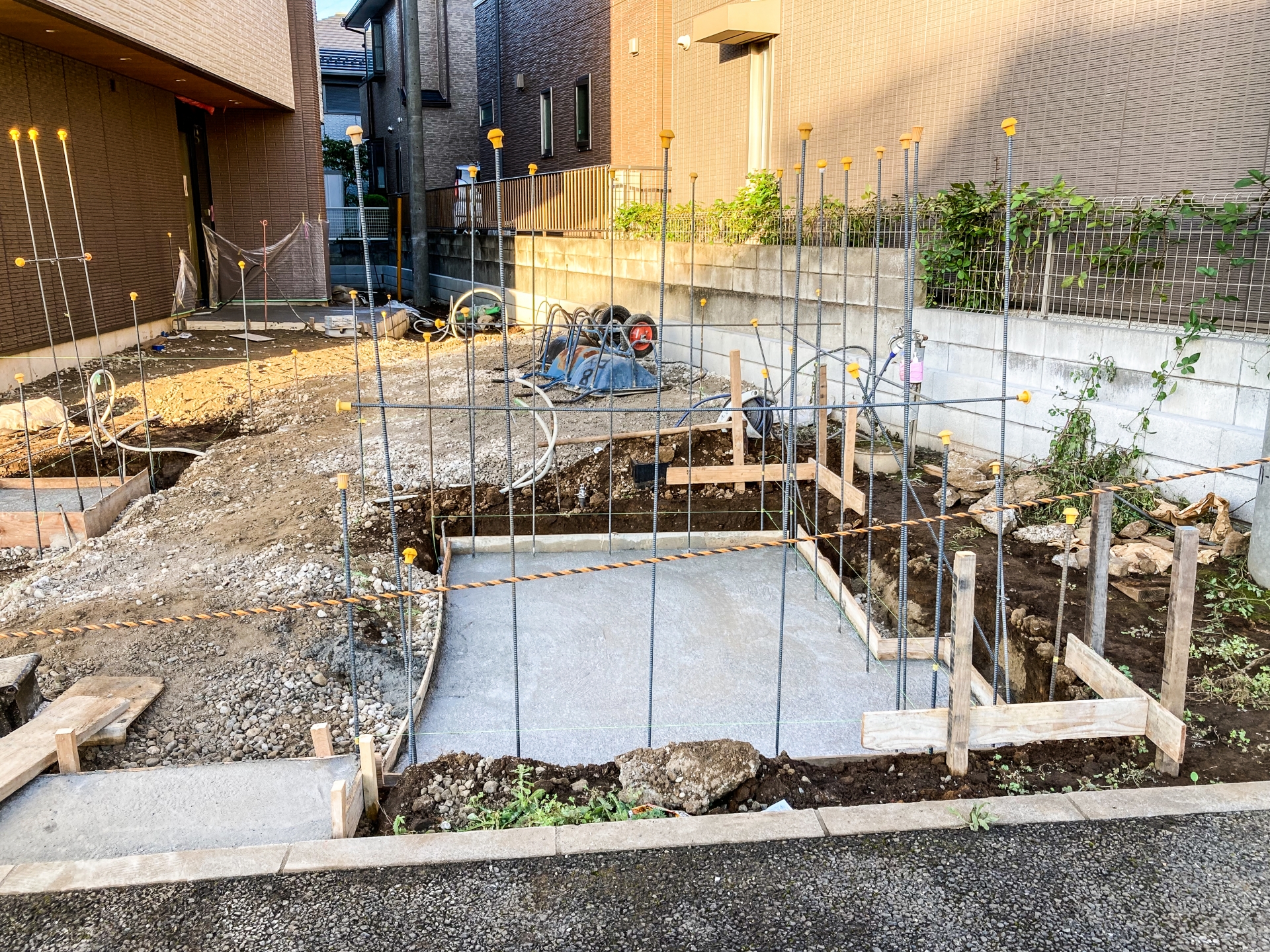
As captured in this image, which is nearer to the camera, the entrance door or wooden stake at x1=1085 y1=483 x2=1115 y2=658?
wooden stake at x1=1085 y1=483 x2=1115 y2=658

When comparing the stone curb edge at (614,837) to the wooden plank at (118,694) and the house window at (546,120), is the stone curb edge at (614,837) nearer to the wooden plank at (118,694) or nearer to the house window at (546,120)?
the wooden plank at (118,694)

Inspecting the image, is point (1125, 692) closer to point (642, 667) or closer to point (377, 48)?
point (642, 667)

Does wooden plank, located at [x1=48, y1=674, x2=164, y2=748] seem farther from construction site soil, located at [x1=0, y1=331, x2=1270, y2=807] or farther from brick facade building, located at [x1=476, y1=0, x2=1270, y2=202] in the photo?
brick facade building, located at [x1=476, y1=0, x2=1270, y2=202]

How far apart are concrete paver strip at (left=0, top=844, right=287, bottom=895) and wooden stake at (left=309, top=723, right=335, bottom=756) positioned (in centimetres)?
73

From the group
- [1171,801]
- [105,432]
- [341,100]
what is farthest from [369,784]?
Result: [341,100]

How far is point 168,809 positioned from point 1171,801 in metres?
3.95

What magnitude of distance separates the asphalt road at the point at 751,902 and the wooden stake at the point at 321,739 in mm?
886

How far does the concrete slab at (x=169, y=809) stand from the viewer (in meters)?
3.62

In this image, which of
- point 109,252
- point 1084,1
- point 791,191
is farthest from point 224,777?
point 109,252

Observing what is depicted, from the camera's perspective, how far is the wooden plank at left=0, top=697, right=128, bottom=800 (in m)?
3.89

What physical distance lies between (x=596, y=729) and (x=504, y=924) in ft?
8.22

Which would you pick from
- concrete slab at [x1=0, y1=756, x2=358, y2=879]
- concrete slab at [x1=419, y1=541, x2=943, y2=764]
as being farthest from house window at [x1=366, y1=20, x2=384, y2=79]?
concrete slab at [x1=0, y1=756, x2=358, y2=879]

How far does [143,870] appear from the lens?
3266 mm

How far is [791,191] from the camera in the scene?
43.3 ft
